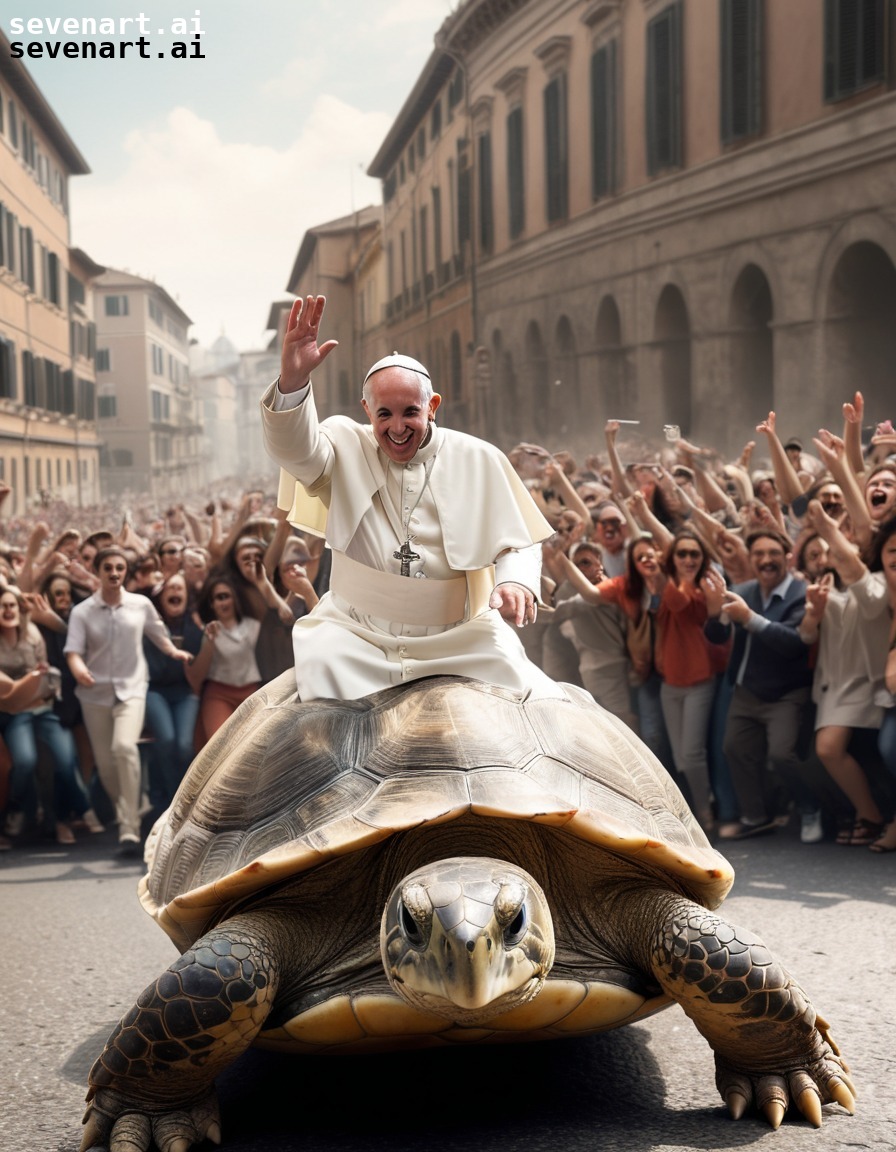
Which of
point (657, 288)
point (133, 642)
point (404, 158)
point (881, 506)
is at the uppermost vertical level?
point (404, 158)

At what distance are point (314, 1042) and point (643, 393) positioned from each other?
14242mm

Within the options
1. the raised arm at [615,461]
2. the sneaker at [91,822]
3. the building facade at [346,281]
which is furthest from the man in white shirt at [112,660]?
the building facade at [346,281]

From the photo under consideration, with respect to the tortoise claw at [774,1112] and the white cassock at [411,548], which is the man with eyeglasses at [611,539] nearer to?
the white cassock at [411,548]

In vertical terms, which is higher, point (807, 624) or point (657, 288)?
point (657, 288)

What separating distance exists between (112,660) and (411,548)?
4251 millimetres

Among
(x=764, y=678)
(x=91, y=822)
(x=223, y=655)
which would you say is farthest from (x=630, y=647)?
(x=91, y=822)

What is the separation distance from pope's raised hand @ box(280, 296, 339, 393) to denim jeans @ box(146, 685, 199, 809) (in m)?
4.57

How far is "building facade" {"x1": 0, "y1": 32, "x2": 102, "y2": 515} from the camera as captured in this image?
17.9 metres

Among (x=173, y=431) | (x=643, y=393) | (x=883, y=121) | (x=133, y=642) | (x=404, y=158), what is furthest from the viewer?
(x=173, y=431)

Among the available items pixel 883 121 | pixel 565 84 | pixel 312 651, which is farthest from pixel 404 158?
pixel 312 651

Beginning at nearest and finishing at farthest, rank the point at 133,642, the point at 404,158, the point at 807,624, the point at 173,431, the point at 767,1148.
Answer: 1. the point at 767,1148
2. the point at 807,624
3. the point at 133,642
4. the point at 404,158
5. the point at 173,431

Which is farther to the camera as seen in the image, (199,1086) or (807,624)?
(807,624)

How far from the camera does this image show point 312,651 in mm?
4828

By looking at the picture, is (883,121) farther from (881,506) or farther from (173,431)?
(173,431)
